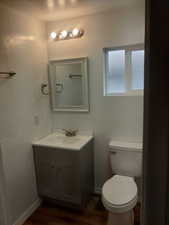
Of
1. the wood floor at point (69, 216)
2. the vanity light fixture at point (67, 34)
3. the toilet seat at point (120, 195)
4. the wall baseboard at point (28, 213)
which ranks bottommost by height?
the wood floor at point (69, 216)

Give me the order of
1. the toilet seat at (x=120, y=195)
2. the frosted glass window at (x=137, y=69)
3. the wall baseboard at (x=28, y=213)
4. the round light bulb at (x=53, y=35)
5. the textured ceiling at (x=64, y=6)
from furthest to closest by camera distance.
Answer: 1. the round light bulb at (x=53, y=35)
2. the frosted glass window at (x=137, y=69)
3. the wall baseboard at (x=28, y=213)
4. the textured ceiling at (x=64, y=6)
5. the toilet seat at (x=120, y=195)

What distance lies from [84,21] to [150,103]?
6.63 feet

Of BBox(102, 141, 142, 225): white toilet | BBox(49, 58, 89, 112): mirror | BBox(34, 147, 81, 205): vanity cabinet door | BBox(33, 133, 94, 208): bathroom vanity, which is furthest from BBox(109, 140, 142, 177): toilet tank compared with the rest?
BBox(49, 58, 89, 112): mirror

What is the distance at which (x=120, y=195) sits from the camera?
162 cm

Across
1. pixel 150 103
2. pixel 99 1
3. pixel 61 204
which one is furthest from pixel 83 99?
pixel 150 103

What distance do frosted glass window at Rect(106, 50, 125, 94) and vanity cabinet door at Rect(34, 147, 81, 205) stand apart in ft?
3.13

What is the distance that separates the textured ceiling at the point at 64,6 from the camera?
66.1 inches

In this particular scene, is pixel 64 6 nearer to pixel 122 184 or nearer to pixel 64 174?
pixel 64 174

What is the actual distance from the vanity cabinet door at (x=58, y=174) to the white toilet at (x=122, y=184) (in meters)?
0.40

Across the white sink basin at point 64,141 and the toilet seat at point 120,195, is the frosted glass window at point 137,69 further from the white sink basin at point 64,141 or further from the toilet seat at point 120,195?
the toilet seat at point 120,195

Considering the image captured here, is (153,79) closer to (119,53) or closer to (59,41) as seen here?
(119,53)

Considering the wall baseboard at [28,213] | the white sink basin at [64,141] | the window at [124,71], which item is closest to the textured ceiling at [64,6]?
the window at [124,71]

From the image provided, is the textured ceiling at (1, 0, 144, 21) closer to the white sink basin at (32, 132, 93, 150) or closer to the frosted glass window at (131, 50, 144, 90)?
the frosted glass window at (131, 50, 144, 90)

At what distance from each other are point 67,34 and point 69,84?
24.5 inches
